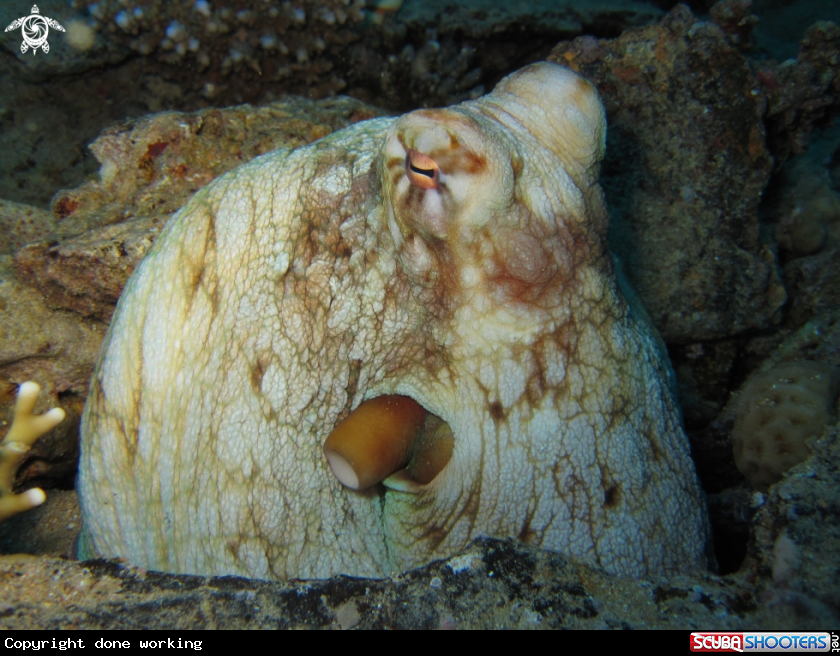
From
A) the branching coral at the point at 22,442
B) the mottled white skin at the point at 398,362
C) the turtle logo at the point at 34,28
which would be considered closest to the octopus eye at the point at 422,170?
the mottled white skin at the point at 398,362

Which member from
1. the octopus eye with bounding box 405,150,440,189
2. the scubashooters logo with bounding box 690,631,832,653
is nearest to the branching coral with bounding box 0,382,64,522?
the octopus eye with bounding box 405,150,440,189

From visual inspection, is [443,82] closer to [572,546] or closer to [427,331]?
[427,331]

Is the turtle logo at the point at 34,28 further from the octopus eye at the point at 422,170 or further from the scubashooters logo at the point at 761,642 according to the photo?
the scubashooters logo at the point at 761,642

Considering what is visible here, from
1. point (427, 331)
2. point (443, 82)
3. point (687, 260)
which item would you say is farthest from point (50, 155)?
point (687, 260)

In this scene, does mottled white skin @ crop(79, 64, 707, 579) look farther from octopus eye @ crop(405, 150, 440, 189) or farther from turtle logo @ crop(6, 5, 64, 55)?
turtle logo @ crop(6, 5, 64, 55)

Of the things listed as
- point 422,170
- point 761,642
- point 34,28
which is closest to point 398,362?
point 422,170

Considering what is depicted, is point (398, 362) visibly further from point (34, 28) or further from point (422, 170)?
point (34, 28)
